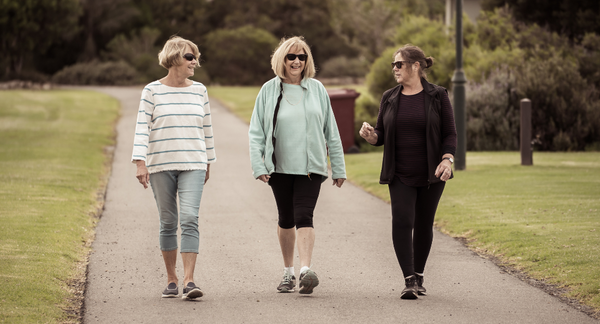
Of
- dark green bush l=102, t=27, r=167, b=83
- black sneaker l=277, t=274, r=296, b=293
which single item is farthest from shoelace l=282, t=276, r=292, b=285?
dark green bush l=102, t=27, r=167, b=83

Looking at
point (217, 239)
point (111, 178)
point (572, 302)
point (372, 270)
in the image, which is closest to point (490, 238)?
point (372, 270)

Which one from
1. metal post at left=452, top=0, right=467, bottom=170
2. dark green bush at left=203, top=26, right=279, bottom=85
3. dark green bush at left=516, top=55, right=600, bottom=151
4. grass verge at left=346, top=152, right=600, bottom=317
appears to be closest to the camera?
grass verge at left=346, top=152, right=600, bottom=317

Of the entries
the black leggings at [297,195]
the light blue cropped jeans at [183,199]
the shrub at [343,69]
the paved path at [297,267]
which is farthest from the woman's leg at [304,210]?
the shrub at [343,69]

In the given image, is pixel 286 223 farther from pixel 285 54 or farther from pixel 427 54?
pixel 427 54

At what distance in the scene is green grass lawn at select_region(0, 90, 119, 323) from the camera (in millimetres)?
5395

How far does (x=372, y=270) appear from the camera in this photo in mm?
6594

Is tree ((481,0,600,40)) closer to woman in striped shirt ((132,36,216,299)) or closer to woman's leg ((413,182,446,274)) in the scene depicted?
woman's leg ((413,182,446,274))

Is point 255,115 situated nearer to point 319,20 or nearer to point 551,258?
point 551,258

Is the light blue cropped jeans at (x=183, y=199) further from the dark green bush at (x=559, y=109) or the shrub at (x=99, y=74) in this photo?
the shrub at (x=99, y=74)

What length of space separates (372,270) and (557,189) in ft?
17.9

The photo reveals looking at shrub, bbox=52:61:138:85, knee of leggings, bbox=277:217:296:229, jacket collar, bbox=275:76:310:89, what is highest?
shrub, bbox=52:61:138:85

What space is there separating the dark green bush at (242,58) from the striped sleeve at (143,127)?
49125 mm

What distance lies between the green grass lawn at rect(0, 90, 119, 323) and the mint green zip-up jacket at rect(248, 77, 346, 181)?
1725 millimetres

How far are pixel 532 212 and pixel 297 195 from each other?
4.58 meters
